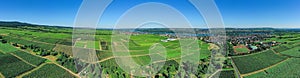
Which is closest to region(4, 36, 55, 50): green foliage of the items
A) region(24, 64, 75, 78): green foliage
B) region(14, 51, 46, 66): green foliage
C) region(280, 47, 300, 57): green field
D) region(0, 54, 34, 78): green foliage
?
region(14, 51, 46, 66): green foliage

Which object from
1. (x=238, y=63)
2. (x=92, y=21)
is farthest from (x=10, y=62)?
(x=238, y=63)

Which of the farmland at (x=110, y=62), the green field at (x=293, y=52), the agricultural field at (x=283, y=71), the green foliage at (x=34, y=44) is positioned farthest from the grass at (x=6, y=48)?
the green field at (x=293, y=52)

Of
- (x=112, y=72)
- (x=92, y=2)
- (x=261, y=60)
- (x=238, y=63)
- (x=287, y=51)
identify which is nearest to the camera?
(x=92, y=2)

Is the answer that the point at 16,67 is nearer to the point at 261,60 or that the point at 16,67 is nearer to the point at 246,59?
the point at 246,59

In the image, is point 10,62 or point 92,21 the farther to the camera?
point 10,62

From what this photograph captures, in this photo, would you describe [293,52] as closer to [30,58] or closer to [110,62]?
[110,62]

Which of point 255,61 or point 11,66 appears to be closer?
point 11,66

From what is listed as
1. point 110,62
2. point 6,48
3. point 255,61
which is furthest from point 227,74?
point 6,48
